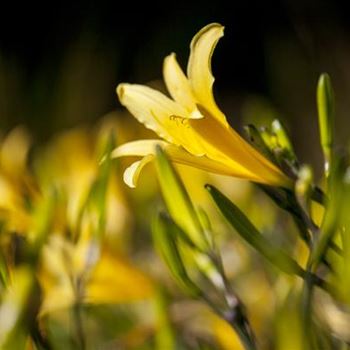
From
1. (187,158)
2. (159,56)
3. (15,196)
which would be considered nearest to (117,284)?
(15,196)

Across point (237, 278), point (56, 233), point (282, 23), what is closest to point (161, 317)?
point (56, 233)

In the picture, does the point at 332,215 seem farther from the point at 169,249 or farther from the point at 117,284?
the point at 117,284

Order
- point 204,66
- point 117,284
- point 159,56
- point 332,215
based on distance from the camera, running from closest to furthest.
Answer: point 332,215 → point 204,66 → point 117,284 → point 159,56

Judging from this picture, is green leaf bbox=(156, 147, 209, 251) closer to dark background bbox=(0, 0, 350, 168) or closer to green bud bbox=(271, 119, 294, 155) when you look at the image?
green bud bbox=(271, 119, 294, 155)

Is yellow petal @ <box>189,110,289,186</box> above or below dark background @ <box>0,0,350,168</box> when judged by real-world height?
above

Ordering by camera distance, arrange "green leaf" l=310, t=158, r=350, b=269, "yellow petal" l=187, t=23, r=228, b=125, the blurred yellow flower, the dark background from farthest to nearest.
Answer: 1. the dark background
2. the blurred yellow flower
3. "yellow petal" l=187, t=23, r=228, b=125
4. "green leaf" l=310, t=158, r=350, b=269

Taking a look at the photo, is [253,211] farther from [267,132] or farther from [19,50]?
[19,50]


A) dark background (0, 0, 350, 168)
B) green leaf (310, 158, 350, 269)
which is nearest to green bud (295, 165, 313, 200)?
green leaf (310, 158, 350, 269)
